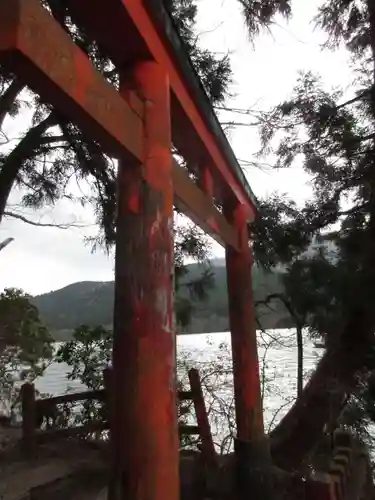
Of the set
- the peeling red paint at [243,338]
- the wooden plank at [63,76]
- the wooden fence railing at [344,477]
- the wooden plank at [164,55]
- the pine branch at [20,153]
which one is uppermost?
the pine branch at [20,153]

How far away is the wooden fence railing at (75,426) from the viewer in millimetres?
3740

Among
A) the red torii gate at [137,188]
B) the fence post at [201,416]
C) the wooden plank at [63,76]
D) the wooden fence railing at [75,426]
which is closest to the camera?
the wooden plank at [63,76]

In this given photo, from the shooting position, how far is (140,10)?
1.38m

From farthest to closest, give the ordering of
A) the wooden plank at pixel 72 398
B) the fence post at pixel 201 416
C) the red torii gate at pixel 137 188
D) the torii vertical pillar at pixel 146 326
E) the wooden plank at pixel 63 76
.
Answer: the wooden plank at pixel 72 398
the fence post at pixel 201 416
the torii vertical pillar at pixel 146 326
the red torii gate at pixel 137 188
the wooden plank at pixel 63 76

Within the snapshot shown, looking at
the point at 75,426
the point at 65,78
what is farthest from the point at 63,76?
the point at 75,426

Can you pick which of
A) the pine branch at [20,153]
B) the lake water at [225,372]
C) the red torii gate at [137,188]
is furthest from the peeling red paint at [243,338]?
the red torii gate at [137,188]

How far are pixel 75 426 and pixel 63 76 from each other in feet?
14.1

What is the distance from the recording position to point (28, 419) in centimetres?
438

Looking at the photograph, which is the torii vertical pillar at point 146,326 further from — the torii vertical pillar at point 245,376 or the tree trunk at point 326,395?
the tree trunk at point 326,395

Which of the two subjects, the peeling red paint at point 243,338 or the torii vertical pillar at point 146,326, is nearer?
the torii vertical pillar at point 146,326

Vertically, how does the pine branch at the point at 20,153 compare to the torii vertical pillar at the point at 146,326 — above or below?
above

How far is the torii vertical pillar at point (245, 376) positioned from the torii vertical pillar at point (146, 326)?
1.83m

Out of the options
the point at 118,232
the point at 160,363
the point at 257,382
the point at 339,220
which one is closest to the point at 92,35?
the point at 118,232

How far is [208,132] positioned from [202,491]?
2.16m
